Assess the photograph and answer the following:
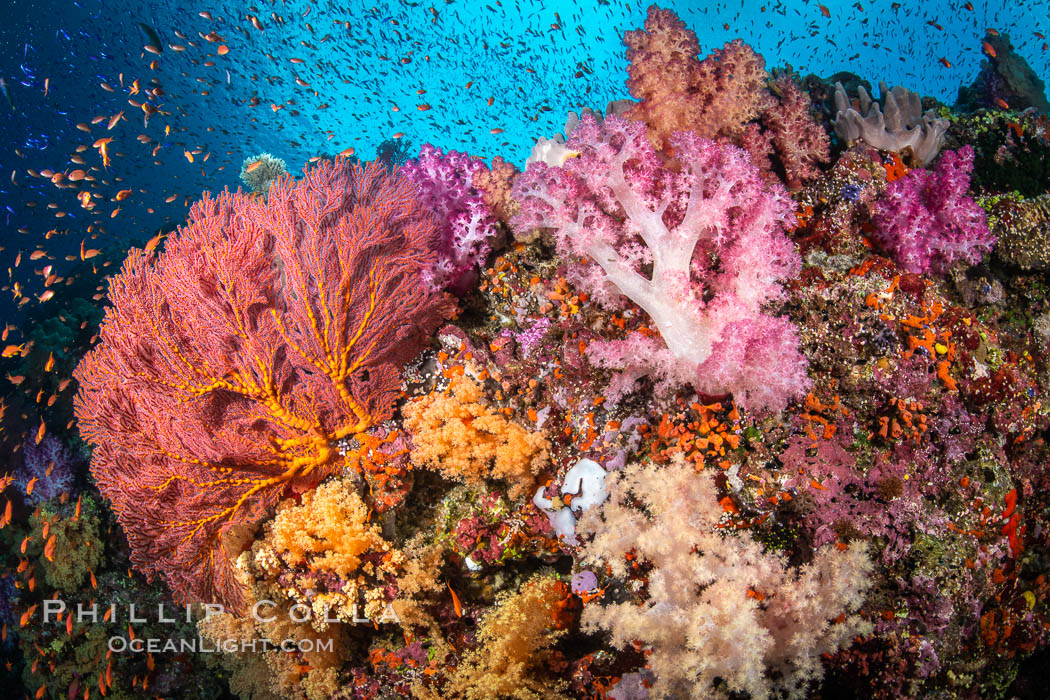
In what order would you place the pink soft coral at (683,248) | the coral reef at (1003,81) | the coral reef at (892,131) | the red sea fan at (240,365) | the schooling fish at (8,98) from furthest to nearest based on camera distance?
the schooling fish at (8,98) → the coral reef at (1003,81) → the coral reef at (892,131) → the red sea fan at (240,365) → the pink soft coral at (683,248)

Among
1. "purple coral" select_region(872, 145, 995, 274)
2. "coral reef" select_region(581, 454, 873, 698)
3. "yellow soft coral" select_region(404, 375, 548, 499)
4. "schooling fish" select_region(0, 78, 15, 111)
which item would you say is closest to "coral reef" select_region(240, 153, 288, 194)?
"yellow soft coral" select_region(404, 375, 548, 499)

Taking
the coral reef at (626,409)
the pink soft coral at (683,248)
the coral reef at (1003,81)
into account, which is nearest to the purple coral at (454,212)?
the coral reef at (626,409)

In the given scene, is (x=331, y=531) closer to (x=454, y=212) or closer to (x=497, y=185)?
(x=454, y=212)

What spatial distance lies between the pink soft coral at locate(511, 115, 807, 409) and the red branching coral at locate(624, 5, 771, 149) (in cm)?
55

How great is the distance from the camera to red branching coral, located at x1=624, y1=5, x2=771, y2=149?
3.95m

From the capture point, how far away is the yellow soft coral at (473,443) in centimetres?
373

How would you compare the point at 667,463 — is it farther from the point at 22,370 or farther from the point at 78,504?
the point at 22,370

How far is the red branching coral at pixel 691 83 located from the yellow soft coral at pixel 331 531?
4.24 m

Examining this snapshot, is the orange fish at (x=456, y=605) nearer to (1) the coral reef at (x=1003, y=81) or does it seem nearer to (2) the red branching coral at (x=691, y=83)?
(2) the red branching coral at (x=691, y=83)

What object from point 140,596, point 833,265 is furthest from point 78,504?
point 833,265

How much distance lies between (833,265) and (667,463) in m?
2.06

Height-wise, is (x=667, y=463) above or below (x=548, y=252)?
below

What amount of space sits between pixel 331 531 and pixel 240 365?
5.56ft

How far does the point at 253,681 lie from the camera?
486cm
